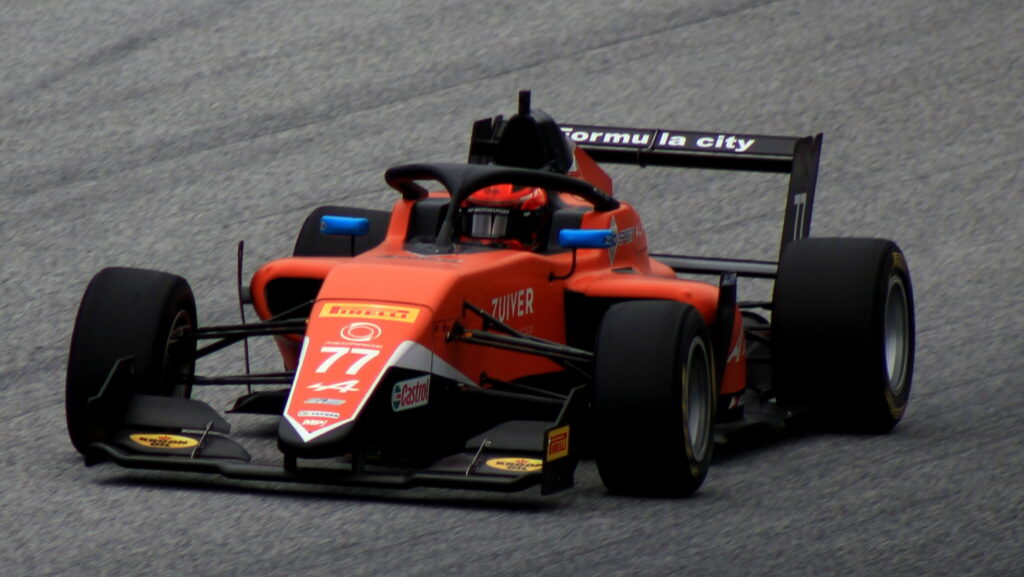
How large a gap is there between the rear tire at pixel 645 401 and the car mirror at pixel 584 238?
58 cm

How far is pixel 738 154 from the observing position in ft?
29.2

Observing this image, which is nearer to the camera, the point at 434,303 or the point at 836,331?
the point at 434,303

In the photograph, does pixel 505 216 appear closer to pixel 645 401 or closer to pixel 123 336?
pixel 645 401

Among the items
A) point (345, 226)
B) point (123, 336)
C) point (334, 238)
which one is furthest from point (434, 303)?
point (334, 238)

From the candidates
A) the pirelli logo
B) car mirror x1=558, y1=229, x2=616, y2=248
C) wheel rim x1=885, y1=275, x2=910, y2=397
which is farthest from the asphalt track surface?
car mirror x1=558, y1=229, x2=616, y2=248

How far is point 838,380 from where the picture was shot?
7.84m

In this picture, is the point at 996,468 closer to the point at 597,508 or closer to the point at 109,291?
the point at 597,508

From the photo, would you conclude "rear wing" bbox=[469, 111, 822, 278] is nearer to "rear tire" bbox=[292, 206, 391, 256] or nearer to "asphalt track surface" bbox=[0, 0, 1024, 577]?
"rear tire" bbox=[292, 206, 391, 256]

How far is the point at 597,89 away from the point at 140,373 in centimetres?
805

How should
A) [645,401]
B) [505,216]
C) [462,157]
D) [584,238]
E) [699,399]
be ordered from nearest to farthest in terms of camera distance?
→ [645,401] < [699,399] < [584,238] < [505,216] < [462,157]

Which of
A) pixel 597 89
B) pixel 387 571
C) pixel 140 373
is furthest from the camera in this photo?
pixel 597 89

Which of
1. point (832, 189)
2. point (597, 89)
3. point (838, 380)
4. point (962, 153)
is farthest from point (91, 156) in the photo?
point (838, 380)

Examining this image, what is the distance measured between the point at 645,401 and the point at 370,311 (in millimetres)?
1047

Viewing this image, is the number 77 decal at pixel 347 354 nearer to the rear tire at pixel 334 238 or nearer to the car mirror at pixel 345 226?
the car mirror at pixel 345 226
